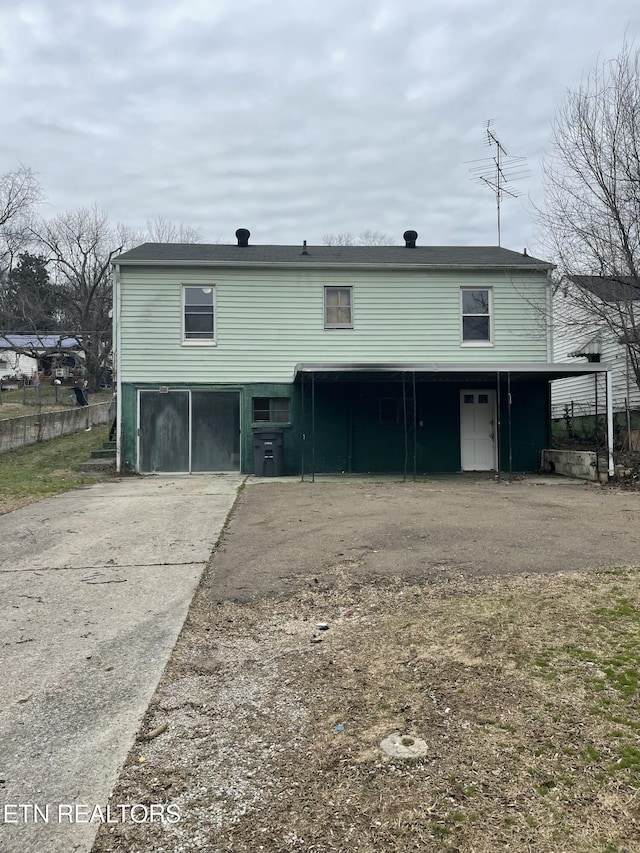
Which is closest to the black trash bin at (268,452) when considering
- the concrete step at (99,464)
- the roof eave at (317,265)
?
the concrete step at (99,464)

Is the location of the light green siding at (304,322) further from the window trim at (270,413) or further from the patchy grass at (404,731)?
the patchy grass at (404,731)

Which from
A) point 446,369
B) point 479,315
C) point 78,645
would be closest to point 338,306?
point 479,315

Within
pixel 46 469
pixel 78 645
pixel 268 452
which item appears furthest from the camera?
pixel 46 469

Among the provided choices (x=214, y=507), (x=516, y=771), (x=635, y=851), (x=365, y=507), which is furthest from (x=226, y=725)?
(x=214, y=507)

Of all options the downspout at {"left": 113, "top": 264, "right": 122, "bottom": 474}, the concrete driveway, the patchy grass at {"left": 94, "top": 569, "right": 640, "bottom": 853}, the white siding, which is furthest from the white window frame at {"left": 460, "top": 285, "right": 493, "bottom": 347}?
the patchy grass at {"left": 94, "top": 569, "right": 640, "bottom": 853}

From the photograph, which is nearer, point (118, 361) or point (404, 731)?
point (404, 731)

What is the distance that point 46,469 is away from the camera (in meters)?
14.9

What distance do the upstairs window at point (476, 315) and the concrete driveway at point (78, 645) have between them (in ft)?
29.4

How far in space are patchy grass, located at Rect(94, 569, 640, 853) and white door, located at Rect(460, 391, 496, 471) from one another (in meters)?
10.7

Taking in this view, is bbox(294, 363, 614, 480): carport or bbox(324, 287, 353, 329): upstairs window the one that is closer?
bbox(294, 363, 614, 480): carport

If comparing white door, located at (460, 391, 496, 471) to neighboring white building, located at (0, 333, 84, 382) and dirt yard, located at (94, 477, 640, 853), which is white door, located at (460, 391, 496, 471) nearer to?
dirt yard, located at (94, 477, 640, 853)

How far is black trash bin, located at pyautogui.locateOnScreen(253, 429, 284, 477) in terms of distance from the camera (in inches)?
527

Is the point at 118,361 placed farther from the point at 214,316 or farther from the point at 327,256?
the point at 327,256

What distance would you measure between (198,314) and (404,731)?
12.8 metres
